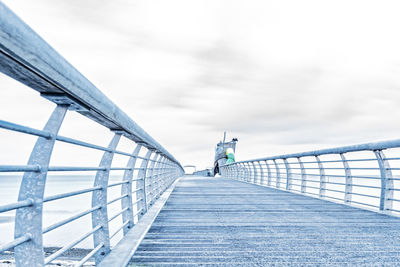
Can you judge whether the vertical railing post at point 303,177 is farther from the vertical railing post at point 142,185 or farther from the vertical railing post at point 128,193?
the vertical railing post at point 128,193

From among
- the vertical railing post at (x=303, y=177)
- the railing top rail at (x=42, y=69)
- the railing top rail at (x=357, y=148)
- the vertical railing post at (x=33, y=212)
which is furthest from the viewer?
the vertical railing post at (x=303, y=177)

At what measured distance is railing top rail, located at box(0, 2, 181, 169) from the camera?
1254 mm

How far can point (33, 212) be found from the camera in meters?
1.71

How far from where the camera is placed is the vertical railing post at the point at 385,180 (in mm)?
5758

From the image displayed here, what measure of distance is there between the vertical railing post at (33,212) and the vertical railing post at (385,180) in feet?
17.9

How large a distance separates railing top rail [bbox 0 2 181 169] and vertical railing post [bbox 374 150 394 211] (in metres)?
4.91

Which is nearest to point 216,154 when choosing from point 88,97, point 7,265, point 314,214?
point 7,265

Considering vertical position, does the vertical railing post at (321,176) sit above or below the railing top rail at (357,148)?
below

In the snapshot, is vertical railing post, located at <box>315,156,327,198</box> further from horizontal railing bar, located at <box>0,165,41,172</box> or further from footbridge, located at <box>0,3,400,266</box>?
horizontal railing bar, located at <box>0,165,41,172</box>

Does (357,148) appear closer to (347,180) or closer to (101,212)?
(347,180)

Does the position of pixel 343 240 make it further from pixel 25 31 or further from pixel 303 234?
pixel 25 31

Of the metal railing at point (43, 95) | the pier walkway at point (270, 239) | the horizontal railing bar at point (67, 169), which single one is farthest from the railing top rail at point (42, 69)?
the pier walkway at point (270, 239)

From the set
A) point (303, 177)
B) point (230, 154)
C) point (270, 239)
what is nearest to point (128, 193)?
point (270, 239)

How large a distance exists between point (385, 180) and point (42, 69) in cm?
579
